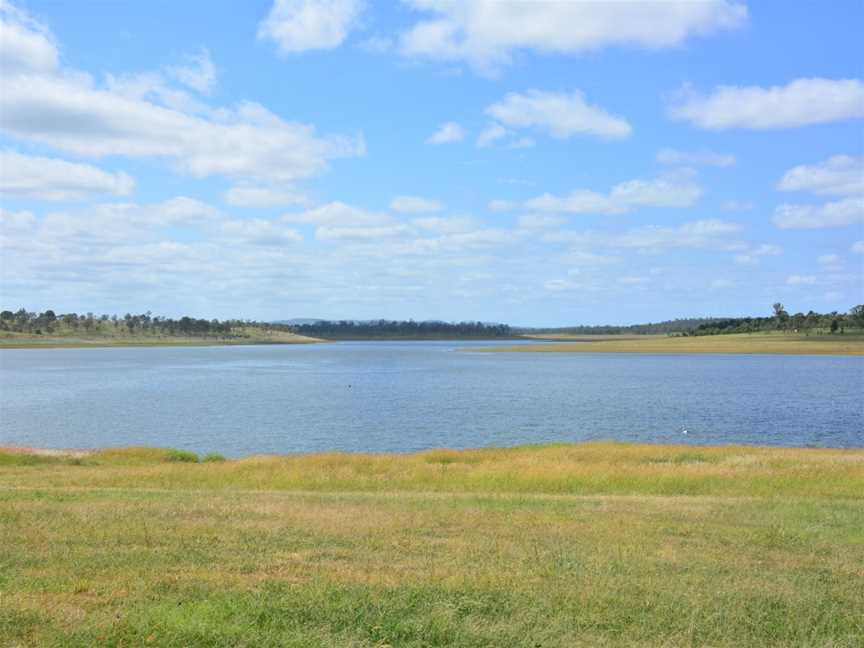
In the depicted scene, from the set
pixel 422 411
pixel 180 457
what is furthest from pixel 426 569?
pixel 422 411

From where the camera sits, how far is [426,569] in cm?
1062

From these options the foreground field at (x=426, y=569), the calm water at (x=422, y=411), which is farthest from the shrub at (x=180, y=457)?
the foreground field at (x=426, y=569)

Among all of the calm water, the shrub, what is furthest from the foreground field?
the calm water

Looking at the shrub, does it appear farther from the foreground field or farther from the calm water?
the foreground field

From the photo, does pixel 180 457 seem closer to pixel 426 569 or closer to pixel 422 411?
pixel 422 411

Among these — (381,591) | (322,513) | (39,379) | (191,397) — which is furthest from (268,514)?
(39,379)

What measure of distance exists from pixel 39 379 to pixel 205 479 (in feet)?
290

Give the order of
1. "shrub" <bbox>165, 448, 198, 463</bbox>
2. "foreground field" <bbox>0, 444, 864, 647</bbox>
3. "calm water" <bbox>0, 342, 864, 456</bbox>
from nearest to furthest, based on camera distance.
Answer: "foreground field" <bbox>0, 444, 864, 647</bbox>
"shrub" <bbox>165, 448, 198, 463</bbox>
"calm water" <bbox>0, 342, 864, 456</bbox>

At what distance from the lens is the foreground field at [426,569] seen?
8.08 metres

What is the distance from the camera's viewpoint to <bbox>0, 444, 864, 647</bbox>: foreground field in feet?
26.5

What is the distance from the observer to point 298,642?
7633mm

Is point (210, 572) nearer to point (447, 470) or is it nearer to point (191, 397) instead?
point (447, 470)

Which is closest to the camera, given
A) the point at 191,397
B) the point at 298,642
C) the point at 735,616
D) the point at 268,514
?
the point at 298,642

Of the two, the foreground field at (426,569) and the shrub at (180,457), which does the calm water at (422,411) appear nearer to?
the shrub at (180,457)
